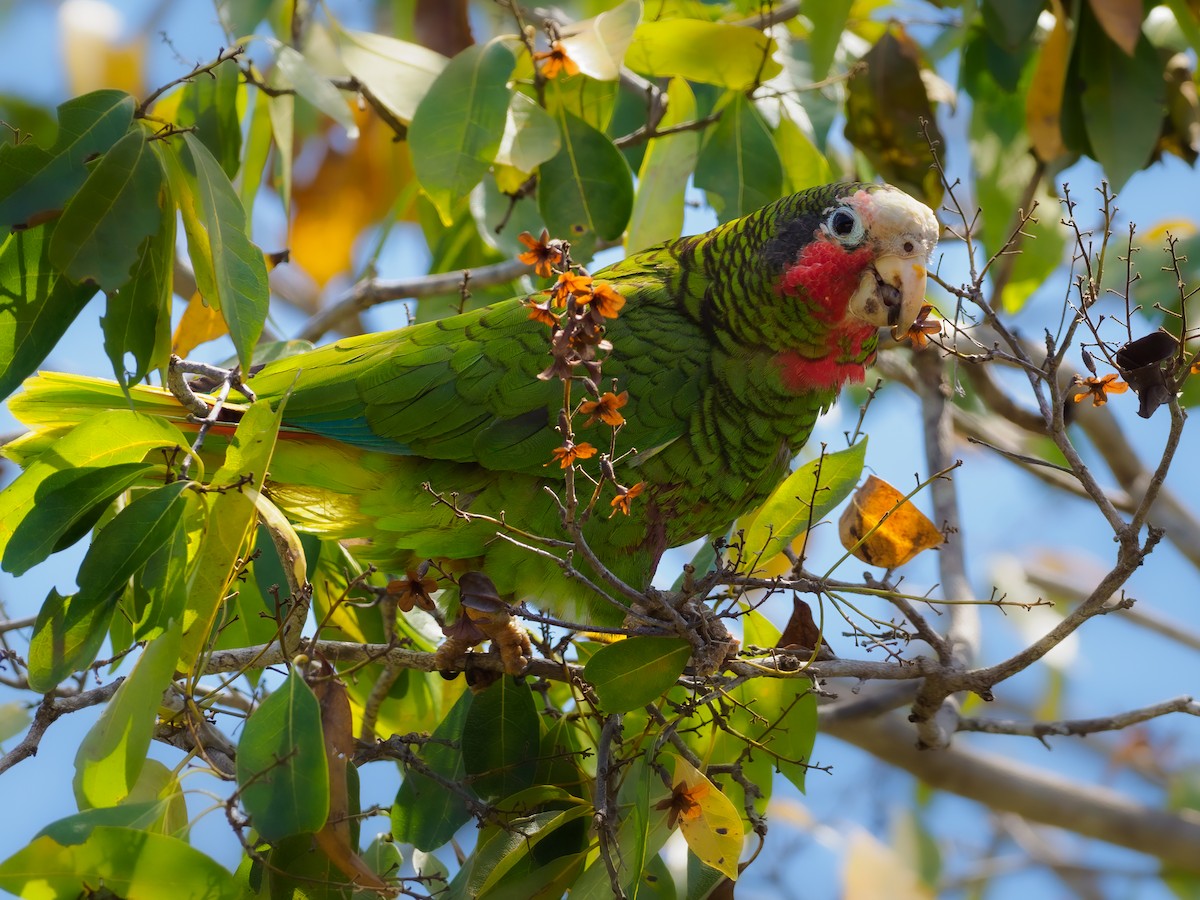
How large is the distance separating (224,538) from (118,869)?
425 mm

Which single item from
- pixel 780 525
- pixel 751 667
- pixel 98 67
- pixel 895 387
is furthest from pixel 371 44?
pixel 895 387

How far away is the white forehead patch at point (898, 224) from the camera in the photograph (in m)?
2.14

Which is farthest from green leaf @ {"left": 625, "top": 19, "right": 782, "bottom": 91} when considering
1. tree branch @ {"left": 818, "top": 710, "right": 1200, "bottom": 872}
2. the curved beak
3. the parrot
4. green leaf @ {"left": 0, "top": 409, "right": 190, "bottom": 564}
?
tree branch @ {"left": 818, "top": 710, "right": 1200, "bottom": 872}

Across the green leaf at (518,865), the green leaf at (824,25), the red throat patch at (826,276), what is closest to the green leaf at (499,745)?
the green leaf at (518,865)

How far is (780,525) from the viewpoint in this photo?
1.96 meters

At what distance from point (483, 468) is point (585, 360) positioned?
0.97 metres

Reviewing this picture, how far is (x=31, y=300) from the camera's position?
5.52 feet

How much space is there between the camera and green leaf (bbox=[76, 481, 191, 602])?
160 centimetres

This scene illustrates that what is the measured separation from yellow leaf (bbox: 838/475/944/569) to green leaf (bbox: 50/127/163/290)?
1158 millimetres

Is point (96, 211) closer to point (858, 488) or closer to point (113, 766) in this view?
point (113, 766)

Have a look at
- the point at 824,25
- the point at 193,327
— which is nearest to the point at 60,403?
the point at 193,327

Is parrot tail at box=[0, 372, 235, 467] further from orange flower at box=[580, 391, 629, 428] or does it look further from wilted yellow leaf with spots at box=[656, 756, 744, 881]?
wilted yellow leaf with spots at box=[656, 756, 744, 881]

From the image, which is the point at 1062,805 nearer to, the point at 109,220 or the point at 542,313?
the point at 542,313

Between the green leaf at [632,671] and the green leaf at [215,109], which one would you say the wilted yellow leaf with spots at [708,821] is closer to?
the green leaf at [632,671]
